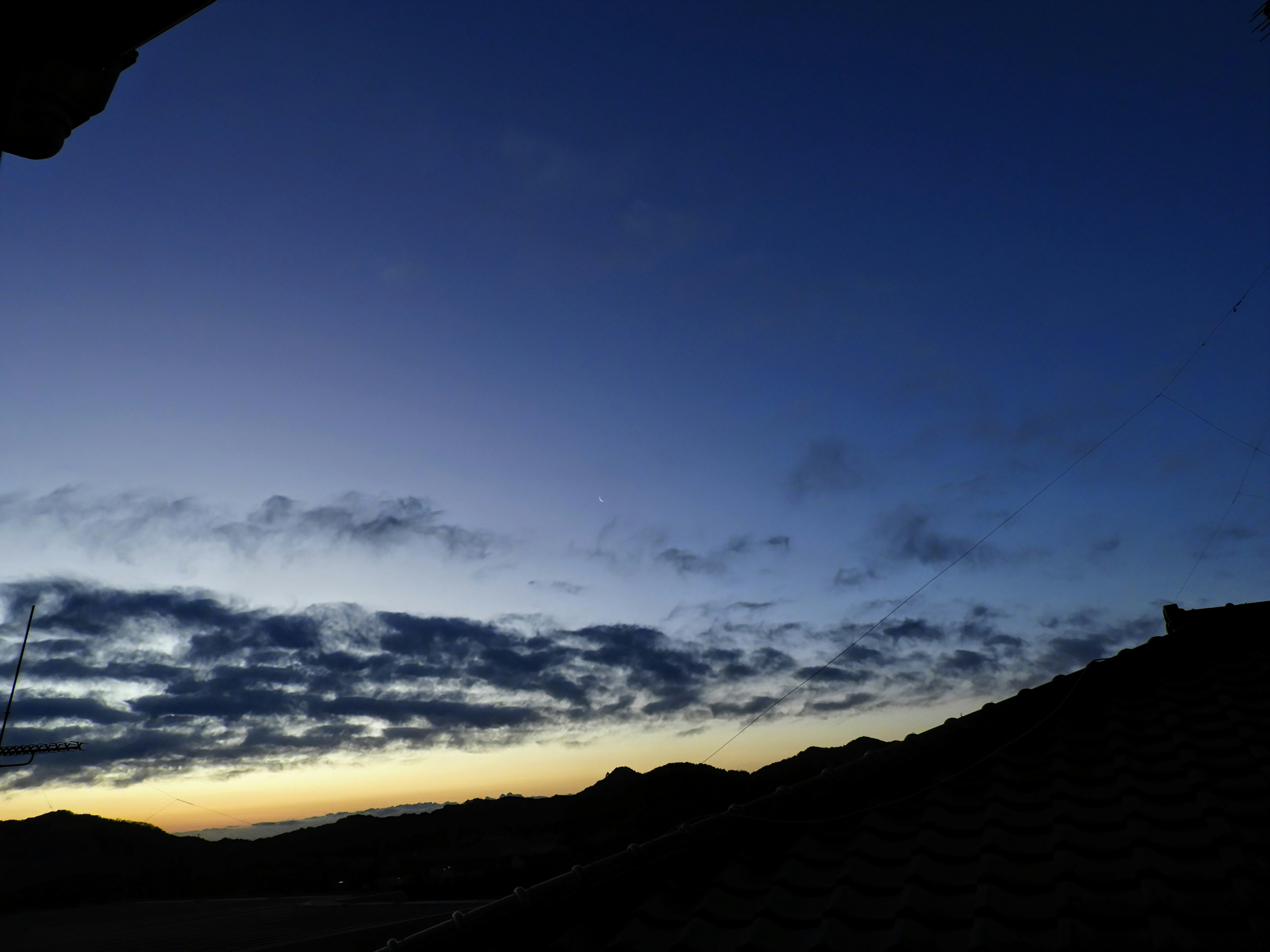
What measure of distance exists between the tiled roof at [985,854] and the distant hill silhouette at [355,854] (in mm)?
54320

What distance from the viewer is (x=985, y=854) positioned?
18.4 ft

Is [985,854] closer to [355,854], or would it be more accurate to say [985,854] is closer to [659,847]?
[659,847]

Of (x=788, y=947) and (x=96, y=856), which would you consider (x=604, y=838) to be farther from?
(x=788, y=947)

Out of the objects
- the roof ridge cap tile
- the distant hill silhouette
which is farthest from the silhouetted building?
the distant hill silhouette

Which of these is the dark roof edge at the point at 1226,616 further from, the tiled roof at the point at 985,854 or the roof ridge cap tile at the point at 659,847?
the roof ridge cap tile at the point at 659,847

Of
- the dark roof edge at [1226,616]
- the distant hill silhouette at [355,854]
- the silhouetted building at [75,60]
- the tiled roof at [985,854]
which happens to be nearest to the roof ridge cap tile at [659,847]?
the tiled roof at [985,854]

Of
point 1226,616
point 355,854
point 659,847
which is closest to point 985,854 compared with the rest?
point 659,847

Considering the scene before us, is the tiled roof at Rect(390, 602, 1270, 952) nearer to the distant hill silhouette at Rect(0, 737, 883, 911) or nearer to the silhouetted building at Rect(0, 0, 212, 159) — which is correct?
the silhouetted building at Rect(0, 0, 212, 159)

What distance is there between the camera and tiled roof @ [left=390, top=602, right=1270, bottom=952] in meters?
4.70

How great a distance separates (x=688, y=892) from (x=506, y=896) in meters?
1.48

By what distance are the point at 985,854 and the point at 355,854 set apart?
95.9 meters

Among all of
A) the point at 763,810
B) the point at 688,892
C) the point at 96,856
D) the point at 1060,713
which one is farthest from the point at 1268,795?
the point at 96,856

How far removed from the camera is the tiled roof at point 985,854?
4703 millimetres

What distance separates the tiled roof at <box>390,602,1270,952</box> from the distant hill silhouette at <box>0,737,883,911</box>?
5432 cm
